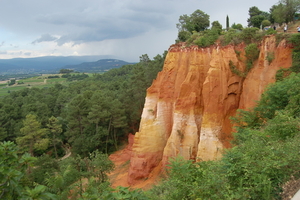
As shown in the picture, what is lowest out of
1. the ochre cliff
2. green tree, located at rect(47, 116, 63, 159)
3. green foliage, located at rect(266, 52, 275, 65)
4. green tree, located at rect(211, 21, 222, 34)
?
green tree, located at rect(47, 116, 63, 159)

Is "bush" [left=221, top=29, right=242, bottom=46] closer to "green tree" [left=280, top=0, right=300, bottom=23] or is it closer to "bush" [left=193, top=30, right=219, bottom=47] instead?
"bush" [left=193, top=30, right=219, bottom=47]

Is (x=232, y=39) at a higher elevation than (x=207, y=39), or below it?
below

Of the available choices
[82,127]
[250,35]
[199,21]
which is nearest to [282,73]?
[250,35]

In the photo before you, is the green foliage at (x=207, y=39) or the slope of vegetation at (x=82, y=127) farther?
the slope of vegetation at (x=82, y=127)

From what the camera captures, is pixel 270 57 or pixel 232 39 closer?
pixel 270 57

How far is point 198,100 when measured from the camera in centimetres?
1573

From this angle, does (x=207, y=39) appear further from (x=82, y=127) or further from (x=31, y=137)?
(x=31, y=137)

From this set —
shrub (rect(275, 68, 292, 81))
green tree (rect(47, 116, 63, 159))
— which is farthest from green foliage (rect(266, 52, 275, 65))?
green tree (rect(47, 116, 63, 159))

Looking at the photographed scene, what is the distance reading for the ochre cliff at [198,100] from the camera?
13.9 meters

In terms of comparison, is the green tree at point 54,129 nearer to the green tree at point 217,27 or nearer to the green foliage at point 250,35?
the green tree at point 217,27

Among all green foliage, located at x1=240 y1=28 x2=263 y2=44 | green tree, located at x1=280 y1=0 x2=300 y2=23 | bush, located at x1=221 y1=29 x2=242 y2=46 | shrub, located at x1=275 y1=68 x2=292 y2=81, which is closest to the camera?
shrub, located at x1=275 y1=68 x2=292 y2=81

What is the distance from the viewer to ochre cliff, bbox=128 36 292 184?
13922 millimetres

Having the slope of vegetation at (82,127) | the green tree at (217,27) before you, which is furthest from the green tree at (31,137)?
the green tree at (217,27)

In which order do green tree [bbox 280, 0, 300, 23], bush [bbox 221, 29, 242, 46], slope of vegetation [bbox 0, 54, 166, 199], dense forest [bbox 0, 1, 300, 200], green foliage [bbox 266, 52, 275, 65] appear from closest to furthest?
dense forest [bbox 0, 1, 300, 200] < green foliage [bbox 266, 52, 275, 65] < bush [bbox 221, 29, 242, 46] < green tree [bbox 280, 0, 300, 23] < slope of vegetation [bbox 0, 54, 166, 199]
